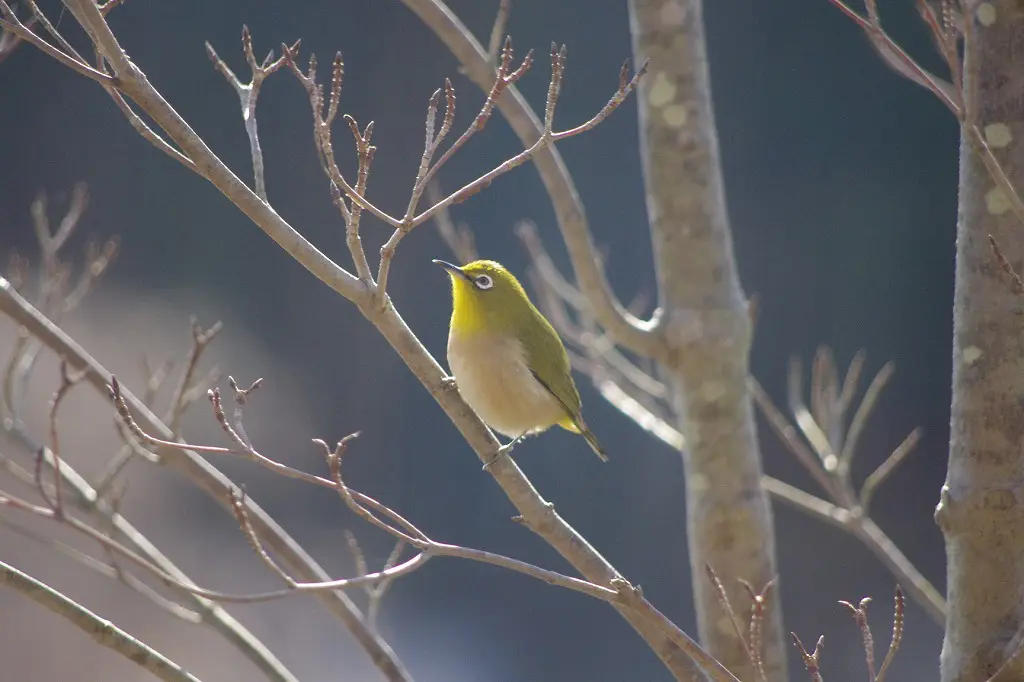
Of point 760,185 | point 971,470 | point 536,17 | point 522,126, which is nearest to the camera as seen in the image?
point 971,470

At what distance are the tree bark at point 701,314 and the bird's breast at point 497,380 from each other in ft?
1.29

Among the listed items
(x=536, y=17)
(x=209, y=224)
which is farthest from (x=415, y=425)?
(x=536, y=17)

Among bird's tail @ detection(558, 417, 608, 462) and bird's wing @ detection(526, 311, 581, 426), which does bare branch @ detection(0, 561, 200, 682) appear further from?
bird's tail @ detection(558, 417, 608, 462)

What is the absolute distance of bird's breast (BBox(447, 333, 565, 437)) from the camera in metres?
2.43

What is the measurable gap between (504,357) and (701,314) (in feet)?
1.60

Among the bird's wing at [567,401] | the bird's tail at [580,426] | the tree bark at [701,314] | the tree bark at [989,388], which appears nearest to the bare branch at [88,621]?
the tree bark at [989,388]

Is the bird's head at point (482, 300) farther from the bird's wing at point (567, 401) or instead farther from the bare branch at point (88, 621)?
the bare branch at point (88, 621)

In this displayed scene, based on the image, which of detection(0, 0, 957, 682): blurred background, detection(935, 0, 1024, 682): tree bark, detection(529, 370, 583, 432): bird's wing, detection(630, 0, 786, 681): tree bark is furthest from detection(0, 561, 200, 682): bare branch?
detection(0, 0, 957, 682): blurred background

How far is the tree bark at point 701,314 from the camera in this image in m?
2.21

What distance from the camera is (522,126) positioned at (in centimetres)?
217

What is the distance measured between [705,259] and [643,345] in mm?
236

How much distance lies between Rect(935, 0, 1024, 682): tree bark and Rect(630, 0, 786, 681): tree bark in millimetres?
775

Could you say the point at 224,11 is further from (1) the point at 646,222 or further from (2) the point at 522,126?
(2) the point at 522,126

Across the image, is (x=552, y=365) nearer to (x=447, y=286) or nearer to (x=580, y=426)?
(x=580, y=426)
